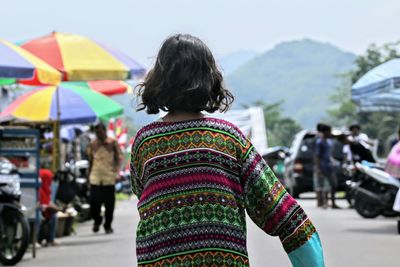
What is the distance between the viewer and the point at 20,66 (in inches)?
523

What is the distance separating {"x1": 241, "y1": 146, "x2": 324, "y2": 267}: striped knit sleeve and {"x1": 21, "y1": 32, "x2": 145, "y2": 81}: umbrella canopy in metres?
13.1

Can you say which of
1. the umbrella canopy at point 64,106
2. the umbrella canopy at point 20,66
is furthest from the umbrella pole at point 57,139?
the umbrella canopy at point 20,66

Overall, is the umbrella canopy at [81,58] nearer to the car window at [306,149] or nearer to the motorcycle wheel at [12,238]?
the motorcycle wheel at [12,238]

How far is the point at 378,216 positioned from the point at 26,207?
29.2 ft

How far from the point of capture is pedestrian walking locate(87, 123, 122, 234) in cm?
1720

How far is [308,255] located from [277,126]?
415 ft

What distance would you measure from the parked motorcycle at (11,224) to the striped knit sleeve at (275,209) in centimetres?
818

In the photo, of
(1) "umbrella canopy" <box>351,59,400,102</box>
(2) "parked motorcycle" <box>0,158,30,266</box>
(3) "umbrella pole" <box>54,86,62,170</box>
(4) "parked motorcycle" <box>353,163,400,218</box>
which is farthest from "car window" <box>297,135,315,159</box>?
(2) "parked motorcycle" <box>0,158,30,266</box>

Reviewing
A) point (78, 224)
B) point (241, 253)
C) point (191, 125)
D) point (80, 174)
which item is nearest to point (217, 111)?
point (191, 125)

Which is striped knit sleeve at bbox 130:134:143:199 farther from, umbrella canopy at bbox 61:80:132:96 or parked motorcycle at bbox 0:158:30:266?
umbrella canopy at bbox 61:80:132:96

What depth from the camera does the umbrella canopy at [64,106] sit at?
1931 centimetres

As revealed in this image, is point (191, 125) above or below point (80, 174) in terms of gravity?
above

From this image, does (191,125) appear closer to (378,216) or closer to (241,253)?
(241,253)

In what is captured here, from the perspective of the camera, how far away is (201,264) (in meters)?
4.05
